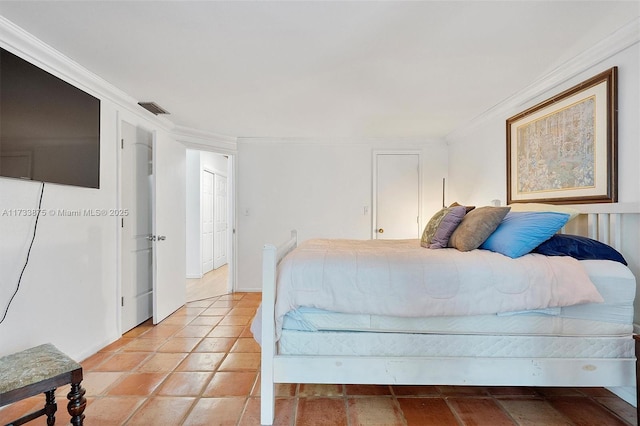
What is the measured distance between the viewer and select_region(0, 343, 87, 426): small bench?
1.22 metres

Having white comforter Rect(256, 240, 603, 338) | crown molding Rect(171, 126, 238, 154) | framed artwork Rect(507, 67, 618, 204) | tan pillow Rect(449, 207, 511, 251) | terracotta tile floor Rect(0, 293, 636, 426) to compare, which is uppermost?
crown molding Rect(171, 126, 238, 154)

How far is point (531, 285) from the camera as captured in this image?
1517mm

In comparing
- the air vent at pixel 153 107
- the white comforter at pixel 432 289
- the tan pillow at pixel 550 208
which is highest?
the air vent at pixel 153 107

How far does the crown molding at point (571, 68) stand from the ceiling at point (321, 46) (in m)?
0.05

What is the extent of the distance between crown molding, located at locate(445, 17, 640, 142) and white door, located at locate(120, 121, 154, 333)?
3.51 meters

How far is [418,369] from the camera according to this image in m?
1.52

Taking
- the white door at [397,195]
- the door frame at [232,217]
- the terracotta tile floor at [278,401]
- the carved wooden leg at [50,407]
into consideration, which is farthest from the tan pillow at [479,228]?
the door frame at [232,217]

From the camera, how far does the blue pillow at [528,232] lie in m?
1.72

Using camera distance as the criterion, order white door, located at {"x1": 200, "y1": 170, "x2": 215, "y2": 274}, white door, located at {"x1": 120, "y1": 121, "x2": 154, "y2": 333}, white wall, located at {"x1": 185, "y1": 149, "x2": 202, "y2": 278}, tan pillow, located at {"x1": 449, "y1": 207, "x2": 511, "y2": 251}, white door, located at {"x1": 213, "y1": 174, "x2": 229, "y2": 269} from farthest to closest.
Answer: white door, located at {"x1": 213, "y1": 174, "x2": 229, "y2": 269} → white door, located at {"x1": 200, "y1": 170, "x2": 215, "y2": 274} → white wall, located at {"x1": 185, "y1": 149, "x2": 202, "y2": 278} → white door, located at {"x1": 120, "y1": 121, "x2": 154, "y2": 333} → tan pillow, located at {"x1": 449, "y1": 207, "x2": 511, "y2": 251}

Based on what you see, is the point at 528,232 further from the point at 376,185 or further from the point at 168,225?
the point at 168,225

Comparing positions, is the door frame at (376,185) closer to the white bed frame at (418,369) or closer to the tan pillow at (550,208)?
the tan pillow at (550,208)

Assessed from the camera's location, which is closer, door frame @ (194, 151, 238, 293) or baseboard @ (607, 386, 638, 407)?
baseboard @ (607, 386, 638, 407)

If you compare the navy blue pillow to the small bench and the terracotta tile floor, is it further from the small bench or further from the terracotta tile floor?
the small bench

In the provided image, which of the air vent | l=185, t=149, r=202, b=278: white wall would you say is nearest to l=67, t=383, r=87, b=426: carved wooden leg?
the air vent
